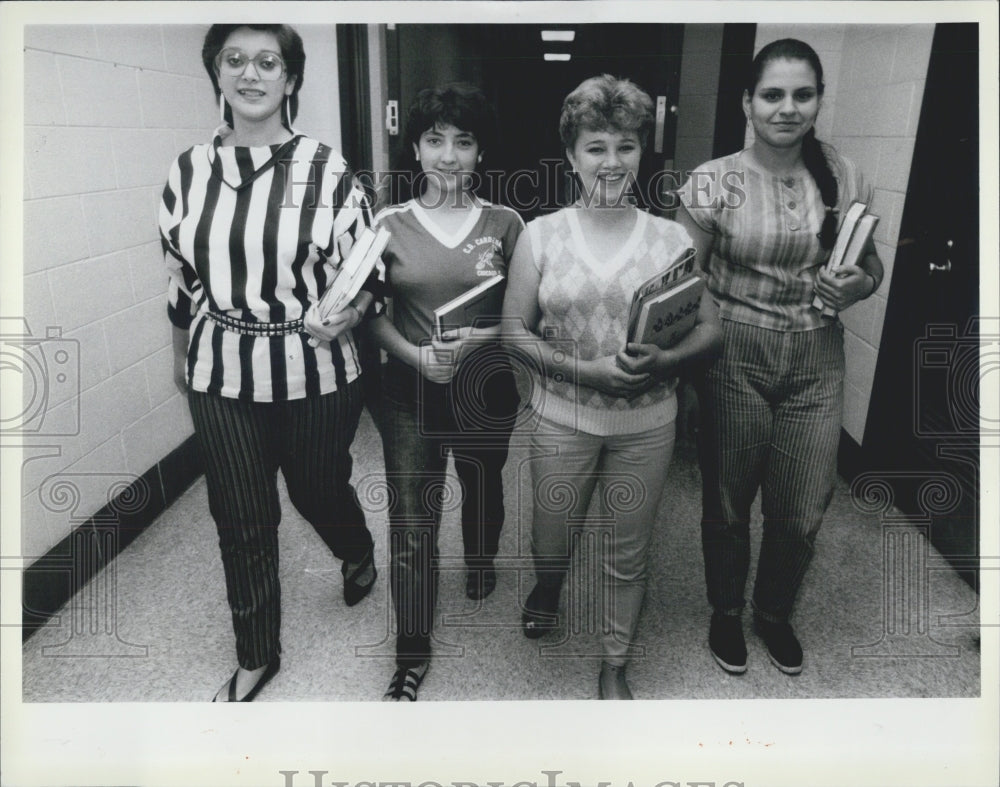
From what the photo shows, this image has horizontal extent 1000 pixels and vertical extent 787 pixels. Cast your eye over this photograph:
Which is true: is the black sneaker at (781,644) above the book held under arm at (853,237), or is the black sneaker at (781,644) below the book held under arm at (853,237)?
below

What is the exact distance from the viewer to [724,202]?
1326 millimetres

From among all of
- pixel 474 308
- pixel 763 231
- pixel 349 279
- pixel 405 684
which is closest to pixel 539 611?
pixel 405 684

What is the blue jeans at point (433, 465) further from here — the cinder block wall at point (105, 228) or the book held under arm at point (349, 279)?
the cinder block wall at point (105, 228)

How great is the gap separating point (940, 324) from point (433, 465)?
998 mm

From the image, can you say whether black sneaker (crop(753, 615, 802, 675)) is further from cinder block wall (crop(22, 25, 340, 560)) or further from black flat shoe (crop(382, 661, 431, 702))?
cinder block wall (crop(22, 25, 340, 560))

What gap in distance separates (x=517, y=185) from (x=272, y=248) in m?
0.45

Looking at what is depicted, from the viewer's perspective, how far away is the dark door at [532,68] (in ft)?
4.19

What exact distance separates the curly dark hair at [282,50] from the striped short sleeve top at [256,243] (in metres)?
0.08

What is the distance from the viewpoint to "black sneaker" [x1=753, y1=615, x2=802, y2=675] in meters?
1.44

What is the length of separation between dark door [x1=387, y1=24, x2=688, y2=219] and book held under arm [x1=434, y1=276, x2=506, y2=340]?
9.0 inches

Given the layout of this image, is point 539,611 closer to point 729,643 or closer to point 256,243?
point 729,643

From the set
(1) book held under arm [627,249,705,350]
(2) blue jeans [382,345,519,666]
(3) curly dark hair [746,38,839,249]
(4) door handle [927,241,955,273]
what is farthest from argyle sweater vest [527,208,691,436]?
(4) door handle [927,241,955,273]

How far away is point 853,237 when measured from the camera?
4.35ft

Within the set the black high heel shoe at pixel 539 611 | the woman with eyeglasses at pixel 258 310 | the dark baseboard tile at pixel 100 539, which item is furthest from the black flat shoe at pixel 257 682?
the black high heel shoe at pixel 539 611
